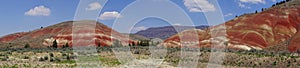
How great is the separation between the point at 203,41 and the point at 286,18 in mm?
27460

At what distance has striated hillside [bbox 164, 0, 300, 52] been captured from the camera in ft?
324

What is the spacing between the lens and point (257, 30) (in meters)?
110

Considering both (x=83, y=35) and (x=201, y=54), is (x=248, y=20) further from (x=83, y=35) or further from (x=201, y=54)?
(x=201, y=54)

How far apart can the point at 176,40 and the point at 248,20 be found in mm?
20648

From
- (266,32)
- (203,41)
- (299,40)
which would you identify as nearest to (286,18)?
(266,32)

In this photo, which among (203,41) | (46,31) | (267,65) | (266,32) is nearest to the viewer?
(267,65)

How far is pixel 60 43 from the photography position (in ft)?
382

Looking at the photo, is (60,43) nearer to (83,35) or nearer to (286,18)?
(83,35)

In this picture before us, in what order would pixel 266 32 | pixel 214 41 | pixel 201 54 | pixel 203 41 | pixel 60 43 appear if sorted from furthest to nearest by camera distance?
pixel 60 43 → pixel 266 32 → pixel 203 41 → pixel 214 41 → pixel 201 54

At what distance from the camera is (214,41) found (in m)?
95.8

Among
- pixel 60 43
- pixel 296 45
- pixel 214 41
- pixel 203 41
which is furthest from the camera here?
pixel 60 43

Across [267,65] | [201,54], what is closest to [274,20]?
[201,54]

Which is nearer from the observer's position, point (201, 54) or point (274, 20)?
point (201, 54)

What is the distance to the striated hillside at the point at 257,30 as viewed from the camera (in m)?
98.9
